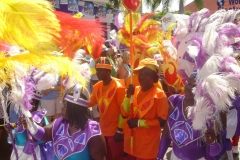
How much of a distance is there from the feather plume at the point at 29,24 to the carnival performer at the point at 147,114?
6.43 ft

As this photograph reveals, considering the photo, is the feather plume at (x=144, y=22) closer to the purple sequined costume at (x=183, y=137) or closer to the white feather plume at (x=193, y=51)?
the purple sequined costume at (x=183, y=137)

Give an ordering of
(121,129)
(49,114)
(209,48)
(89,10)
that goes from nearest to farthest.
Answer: (209,48), (121,129), (49,114), (89,10)

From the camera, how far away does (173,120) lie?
2965mm

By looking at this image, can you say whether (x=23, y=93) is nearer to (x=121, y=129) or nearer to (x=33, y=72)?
(x=33, y=72)

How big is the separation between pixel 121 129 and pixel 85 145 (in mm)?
1366

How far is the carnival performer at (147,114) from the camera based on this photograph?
336 cm

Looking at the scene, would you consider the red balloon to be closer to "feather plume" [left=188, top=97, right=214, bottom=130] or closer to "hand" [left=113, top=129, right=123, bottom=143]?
"hand" [left=113, top=129, right=123, bottom=143]

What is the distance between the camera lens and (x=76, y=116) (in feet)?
8.77

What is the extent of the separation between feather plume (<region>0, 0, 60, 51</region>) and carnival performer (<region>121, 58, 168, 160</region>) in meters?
1.96

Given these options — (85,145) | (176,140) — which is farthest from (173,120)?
(85,145)

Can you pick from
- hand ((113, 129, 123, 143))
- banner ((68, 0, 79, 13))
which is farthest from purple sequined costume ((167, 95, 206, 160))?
banner ((68, 0, 79, 13))

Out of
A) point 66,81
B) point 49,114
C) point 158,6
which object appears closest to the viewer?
point 66,81

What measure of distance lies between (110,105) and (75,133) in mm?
1373

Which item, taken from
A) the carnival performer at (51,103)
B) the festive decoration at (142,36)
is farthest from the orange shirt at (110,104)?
the carnival performer at (51,103)
